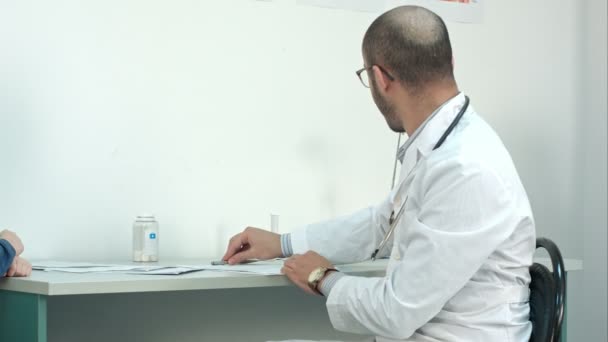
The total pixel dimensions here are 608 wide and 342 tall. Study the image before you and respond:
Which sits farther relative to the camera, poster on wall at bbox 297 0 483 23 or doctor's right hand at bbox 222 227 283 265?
poster on wall at bbox 297 0 483 23

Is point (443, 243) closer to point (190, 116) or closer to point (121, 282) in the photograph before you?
point (121, 282)

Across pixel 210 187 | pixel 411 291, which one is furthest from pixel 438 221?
pixel 210 187

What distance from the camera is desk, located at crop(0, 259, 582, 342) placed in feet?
5.26

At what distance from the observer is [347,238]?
1986 mm

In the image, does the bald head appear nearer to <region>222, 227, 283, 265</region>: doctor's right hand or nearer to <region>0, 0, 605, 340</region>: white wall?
<region>222, 227, 283, 265</region>: doctor's right hand

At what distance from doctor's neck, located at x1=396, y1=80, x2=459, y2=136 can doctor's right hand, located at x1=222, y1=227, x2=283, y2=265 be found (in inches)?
20.8

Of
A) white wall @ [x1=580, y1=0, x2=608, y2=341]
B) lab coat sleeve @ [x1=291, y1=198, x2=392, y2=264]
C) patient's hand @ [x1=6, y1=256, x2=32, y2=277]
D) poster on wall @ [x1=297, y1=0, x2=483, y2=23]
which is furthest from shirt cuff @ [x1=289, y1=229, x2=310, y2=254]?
white wall @ [x1=580, y1=0, x2=608, y2=341]

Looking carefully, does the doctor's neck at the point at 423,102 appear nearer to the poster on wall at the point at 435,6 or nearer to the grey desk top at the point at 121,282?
the grey desk top at the point at 121,282

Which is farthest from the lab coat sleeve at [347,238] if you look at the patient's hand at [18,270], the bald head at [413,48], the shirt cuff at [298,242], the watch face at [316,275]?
the patient's hand at [18,270]

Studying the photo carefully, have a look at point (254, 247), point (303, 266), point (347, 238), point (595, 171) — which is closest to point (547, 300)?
point (303, 266)

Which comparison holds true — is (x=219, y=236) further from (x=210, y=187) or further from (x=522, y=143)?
(x=522, y=143)

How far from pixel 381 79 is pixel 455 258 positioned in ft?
1.40

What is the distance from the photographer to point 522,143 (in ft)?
9.87

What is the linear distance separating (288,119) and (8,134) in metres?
0.83
